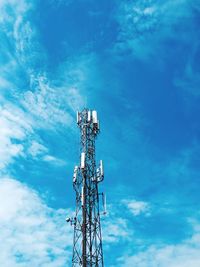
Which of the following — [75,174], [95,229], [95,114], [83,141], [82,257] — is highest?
[95,114]

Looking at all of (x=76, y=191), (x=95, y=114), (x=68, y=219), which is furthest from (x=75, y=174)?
(x=95, y=114)

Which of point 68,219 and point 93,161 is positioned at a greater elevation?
point 93,161

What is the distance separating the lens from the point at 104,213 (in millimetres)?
38531

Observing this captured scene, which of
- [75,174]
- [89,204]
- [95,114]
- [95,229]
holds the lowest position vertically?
[95,229]

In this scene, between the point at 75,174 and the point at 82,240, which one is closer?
the point at 82,240

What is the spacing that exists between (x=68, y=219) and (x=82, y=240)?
245cm

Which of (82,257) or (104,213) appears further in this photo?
(104,213)

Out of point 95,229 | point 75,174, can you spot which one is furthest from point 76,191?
point 95,229

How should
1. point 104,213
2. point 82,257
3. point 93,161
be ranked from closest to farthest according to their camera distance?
point 82,257 < point 104,213 < point 93,161

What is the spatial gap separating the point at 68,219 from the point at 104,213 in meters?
3.61

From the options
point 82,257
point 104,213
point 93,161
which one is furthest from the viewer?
point 93,161

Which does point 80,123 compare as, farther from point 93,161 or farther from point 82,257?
point 82,257

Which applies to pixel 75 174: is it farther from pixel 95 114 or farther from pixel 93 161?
pixel 95 114

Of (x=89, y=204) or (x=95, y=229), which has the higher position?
(x=89, y=204)
